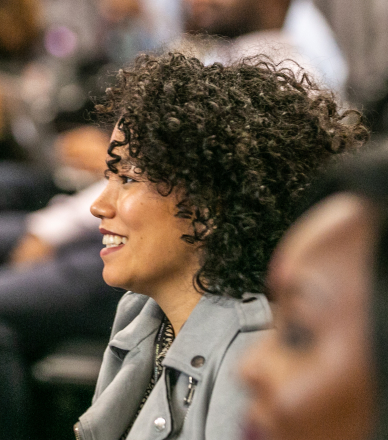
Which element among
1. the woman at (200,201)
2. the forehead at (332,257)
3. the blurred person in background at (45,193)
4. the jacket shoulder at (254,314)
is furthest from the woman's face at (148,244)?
the blurred person in background at (45,193)

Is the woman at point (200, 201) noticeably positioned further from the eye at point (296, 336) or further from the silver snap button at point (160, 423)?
the eye at point (296, 336)

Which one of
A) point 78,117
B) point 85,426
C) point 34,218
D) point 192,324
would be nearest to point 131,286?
point 192,324

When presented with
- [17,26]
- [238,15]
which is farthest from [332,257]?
[17,26]

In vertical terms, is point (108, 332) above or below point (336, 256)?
below

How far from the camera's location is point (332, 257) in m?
0.37

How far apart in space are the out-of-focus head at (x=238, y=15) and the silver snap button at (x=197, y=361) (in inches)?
60.8

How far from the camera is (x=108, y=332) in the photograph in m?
1.73

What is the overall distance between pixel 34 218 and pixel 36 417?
0.88 m

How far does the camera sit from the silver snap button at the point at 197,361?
34.4 inches

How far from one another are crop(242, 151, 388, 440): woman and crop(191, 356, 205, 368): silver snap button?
0.48m

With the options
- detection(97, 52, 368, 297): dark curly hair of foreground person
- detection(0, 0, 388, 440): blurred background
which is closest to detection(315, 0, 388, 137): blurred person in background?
detection(0, 0, 388, 440): blurred background

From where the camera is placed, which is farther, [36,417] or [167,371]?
[36,417]

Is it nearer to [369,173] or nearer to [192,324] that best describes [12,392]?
[192,324]

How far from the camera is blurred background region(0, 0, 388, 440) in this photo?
1.56 metres
